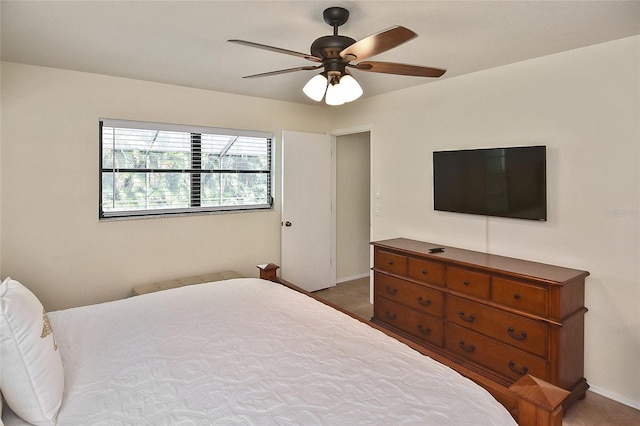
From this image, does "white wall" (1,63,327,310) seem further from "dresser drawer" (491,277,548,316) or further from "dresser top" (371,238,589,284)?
"dresser drawer" (491,277,548,316)

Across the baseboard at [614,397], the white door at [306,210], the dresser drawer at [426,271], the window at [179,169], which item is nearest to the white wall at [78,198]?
the window at [179,169]

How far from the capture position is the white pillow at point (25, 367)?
3.78 feet

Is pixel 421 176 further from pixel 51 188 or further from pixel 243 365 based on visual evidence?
pixel 51 188

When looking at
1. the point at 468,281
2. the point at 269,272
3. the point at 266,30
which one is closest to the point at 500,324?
the point at 468,281

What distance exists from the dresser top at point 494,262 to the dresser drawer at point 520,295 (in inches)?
3.0

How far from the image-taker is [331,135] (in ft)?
16.0

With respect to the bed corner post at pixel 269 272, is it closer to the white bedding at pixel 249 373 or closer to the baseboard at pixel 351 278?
the white bedding at pixel 249 373

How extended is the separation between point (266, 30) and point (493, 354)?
2715 mm

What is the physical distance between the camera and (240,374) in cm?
144

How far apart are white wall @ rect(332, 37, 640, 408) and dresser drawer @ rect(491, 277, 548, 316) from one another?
0.50m

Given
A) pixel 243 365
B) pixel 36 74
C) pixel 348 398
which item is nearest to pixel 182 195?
pixel 36 74

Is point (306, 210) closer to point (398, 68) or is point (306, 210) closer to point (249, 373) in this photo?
point (398, 68)

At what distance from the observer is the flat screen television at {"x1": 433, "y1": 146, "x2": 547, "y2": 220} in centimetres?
282

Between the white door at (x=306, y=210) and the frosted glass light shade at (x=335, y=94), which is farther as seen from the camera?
the white door at (x=306, y=210)
